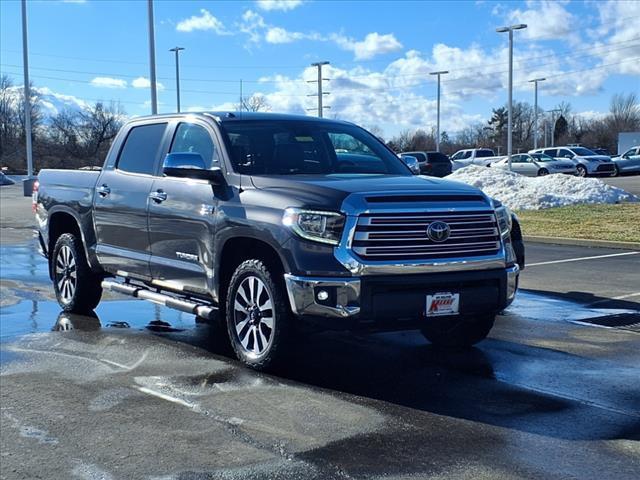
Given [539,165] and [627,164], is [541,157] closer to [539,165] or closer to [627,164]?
[539,165]

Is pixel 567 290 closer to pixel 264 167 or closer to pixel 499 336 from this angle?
pixel 499 336

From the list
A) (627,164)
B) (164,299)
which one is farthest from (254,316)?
(627,164)

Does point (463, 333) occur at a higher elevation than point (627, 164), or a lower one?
lower

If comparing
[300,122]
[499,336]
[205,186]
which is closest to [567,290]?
[499,336]

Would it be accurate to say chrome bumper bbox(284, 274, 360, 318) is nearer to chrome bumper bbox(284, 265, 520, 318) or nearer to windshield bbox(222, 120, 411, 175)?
chrome bumper bbox(284, 265, 520, 318)

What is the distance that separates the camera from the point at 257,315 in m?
6.24

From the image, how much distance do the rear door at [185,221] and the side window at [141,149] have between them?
1.03 feet

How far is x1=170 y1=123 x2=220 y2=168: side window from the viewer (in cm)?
701

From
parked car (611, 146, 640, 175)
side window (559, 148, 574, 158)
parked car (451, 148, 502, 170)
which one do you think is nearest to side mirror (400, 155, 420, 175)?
side window (559, 148, 574, 158)

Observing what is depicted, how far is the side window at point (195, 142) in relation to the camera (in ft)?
23.0

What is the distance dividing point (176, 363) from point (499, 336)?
9.95ft

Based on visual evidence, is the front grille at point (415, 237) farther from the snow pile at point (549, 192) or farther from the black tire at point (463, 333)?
the snow pile at point (549, 192)

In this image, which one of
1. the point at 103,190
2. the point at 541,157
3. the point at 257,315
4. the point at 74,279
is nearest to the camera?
the point at 257,315

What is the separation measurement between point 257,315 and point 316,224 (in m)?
0.97
